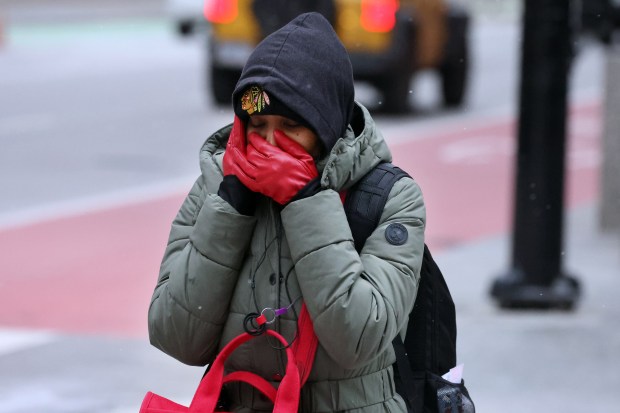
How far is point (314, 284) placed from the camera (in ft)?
8.67

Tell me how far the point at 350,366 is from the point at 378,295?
0.16 metres

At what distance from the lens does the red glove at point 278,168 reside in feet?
8.70

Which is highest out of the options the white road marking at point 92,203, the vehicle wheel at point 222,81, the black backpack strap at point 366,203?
the vehicle wheel at point 222,81

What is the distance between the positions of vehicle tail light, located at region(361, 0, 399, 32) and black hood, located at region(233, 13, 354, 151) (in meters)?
12.2

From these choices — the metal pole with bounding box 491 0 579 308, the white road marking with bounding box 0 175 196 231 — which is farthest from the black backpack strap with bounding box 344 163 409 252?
the white road marking with bounding box 0 175 196 231

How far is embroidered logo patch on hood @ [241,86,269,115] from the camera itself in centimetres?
272

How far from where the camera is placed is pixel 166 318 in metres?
2.83

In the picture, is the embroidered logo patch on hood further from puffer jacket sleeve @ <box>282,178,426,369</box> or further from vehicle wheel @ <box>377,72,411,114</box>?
vehicle wheel @ <box>377,72,411,114</box>

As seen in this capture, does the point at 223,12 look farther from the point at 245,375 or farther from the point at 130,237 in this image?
the point at 245,375

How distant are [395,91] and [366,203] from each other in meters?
13.4

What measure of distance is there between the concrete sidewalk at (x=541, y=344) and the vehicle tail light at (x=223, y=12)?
26.0 ft

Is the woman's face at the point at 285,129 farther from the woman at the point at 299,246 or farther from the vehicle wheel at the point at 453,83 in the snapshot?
the vehicle wheel at the point at 453,83

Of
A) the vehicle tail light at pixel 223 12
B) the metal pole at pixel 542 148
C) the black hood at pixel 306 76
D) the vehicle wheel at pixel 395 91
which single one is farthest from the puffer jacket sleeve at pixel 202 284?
the vehicle wheel at pixel 395 91

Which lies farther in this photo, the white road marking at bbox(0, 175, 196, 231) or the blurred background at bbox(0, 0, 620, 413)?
the white road marking at bbox(0, 175, 196, 231)
